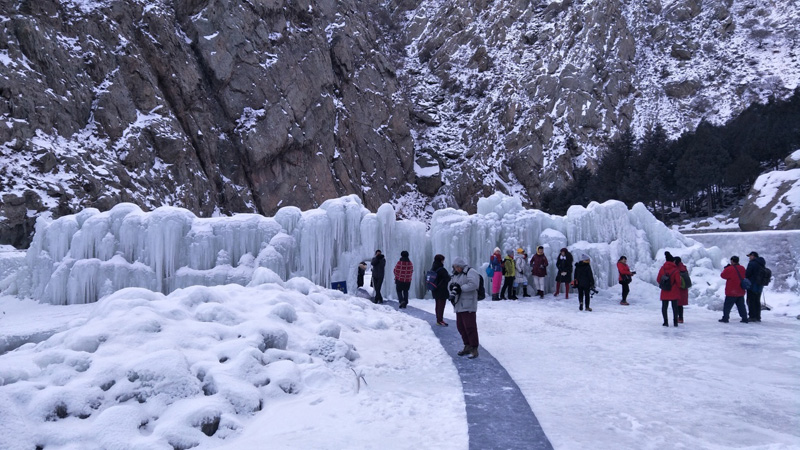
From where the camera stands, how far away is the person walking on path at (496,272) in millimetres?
14562

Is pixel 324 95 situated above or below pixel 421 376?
above

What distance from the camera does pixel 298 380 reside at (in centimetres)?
552

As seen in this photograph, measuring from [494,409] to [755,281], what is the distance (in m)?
8.05

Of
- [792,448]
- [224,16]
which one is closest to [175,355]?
[792,448]

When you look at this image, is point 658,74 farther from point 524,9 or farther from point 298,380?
point 298,380

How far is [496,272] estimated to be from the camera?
14.8m

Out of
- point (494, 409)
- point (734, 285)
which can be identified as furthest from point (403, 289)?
point (494, 409)

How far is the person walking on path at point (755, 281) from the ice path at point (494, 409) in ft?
21.2

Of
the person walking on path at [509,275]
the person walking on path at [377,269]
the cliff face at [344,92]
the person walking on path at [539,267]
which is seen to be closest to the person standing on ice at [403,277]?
the person walking on path at [377,269]

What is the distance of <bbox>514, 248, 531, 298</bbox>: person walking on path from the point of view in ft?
49.0

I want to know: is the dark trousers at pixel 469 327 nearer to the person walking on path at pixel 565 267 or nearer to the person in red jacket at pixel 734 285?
the person in red jacket at pixel 734 285

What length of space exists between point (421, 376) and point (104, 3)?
131 feet

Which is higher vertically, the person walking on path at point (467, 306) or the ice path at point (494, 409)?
the person walking on path at point (467, 306)

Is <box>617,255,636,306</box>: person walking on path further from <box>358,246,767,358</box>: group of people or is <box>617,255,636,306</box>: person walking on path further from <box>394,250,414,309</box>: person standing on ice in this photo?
<box>394,250,414,309</box>: person standing on ice
